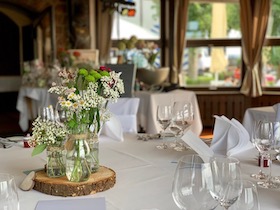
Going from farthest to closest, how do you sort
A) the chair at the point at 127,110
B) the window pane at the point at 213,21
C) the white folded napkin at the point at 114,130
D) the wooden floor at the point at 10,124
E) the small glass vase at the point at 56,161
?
the window pane at the point at 213,21 → the wooden floor at the point at 10,124 → the chair at the point at 127,110 → the white folded napkin at the point at 114,130 → the small glass vase at the point at 56,161

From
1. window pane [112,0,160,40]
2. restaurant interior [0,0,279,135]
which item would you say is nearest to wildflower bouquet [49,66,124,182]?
→ restaurant interior [0,0,279,135]

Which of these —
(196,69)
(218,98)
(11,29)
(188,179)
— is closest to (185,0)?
(196,69)

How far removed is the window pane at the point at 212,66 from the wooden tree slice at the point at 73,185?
224 inches

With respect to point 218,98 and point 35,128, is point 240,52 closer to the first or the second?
point 218,98

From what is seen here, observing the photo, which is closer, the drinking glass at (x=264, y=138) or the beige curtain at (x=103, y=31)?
the drinking glass at (x=264, y=138)

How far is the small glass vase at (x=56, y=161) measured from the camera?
138cm

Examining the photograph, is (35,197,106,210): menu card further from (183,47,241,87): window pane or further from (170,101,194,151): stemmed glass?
(183,47,241,87): window pane

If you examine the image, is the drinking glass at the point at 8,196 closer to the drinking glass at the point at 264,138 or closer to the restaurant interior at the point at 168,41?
the drinking glass at the point at 264,138

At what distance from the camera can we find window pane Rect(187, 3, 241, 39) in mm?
6664

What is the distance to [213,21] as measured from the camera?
6.74 meters

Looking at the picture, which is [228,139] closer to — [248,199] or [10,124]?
[248,199]

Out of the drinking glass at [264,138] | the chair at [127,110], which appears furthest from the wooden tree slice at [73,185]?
the chair at [127,110]

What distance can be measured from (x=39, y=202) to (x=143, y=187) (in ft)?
1.11

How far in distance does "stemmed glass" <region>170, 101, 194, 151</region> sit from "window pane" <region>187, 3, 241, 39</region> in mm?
5112
